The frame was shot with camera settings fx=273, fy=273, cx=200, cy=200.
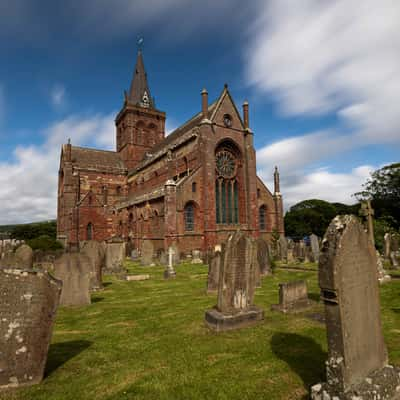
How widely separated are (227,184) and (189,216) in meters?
6.19

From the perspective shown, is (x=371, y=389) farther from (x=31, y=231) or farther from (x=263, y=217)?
(x=31, y=231)

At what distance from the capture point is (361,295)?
321cm

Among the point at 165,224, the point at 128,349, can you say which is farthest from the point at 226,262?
the point at 165,224

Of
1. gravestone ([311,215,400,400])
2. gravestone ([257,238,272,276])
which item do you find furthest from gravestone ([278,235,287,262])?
gravestone ([311,215,400,400])

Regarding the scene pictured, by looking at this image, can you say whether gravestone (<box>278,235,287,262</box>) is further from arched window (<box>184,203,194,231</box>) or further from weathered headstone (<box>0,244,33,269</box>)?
weathered headstone (<box>0,244,33,269</box>)

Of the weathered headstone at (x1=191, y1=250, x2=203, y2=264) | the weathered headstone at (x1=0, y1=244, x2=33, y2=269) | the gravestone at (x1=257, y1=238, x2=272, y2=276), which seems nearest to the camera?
the weathered headstone at (x1=0, y1=244, x2=33, y2=269)

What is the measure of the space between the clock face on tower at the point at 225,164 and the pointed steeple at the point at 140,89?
24315 millimetres

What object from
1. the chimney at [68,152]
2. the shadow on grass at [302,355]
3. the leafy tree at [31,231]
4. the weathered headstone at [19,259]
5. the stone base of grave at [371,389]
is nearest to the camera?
the stone base of grave at [371,389]

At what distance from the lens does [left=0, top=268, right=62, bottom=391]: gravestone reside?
3486 mm

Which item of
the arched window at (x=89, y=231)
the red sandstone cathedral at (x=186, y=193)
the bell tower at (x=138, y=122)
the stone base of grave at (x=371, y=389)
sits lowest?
the stone base of grave at (x=371, y=389)

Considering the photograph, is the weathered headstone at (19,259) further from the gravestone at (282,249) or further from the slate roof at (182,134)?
the slate roof at (182,134)

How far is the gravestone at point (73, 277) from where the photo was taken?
7973mm

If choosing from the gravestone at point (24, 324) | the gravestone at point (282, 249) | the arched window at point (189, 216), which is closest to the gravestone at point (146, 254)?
the arched window at point (189, 216)

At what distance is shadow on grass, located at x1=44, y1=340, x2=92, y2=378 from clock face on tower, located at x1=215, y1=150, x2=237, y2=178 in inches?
960
